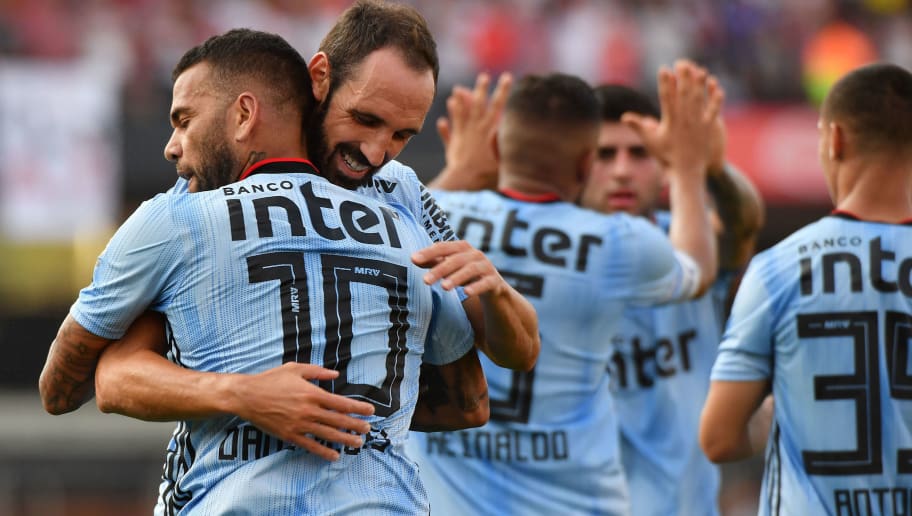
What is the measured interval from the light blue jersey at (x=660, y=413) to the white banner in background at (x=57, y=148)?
34.4ft

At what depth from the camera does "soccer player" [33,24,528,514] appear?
2971 millimetres

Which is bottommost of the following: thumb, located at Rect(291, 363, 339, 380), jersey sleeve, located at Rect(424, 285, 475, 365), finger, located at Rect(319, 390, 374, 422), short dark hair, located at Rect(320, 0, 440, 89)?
finger, located at Rect(319, 390, 374, 422)

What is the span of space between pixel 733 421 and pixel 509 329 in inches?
44.8

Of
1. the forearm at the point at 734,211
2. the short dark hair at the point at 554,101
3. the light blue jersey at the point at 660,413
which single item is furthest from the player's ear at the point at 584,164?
the light blue jersey at the point at 660,413

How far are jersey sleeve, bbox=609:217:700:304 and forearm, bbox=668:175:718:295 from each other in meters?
0.26

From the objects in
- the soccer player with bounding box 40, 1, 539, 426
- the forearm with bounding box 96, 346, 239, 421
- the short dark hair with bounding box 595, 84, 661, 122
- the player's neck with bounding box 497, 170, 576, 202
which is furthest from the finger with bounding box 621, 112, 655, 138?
the forearm with bounding box 96, 346, 239, 421

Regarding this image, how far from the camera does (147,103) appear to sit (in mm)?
15148

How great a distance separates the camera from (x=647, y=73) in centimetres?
1595

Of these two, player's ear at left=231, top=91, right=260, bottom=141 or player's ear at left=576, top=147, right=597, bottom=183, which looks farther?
player's ear at left=576, top=147, right=597, bottom=183

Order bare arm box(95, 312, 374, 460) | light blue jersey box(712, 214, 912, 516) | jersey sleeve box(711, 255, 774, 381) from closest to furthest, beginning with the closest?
bare arm box(95, 312, 374, 460) < light blue jersey box(712, 214, 912, 516) < jersey sleeve box(711, 255, 774, 381)

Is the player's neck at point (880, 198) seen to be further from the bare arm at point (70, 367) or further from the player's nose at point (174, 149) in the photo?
the bare arm at point (70, 367)

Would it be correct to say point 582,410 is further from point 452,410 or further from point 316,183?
point 316,183

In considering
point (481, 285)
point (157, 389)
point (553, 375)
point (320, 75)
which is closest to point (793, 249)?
point (553, 375)

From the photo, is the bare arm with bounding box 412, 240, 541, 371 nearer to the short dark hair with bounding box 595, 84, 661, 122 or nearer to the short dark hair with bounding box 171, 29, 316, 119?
the short dark hair with bounding box 171, 29, 316, 119
